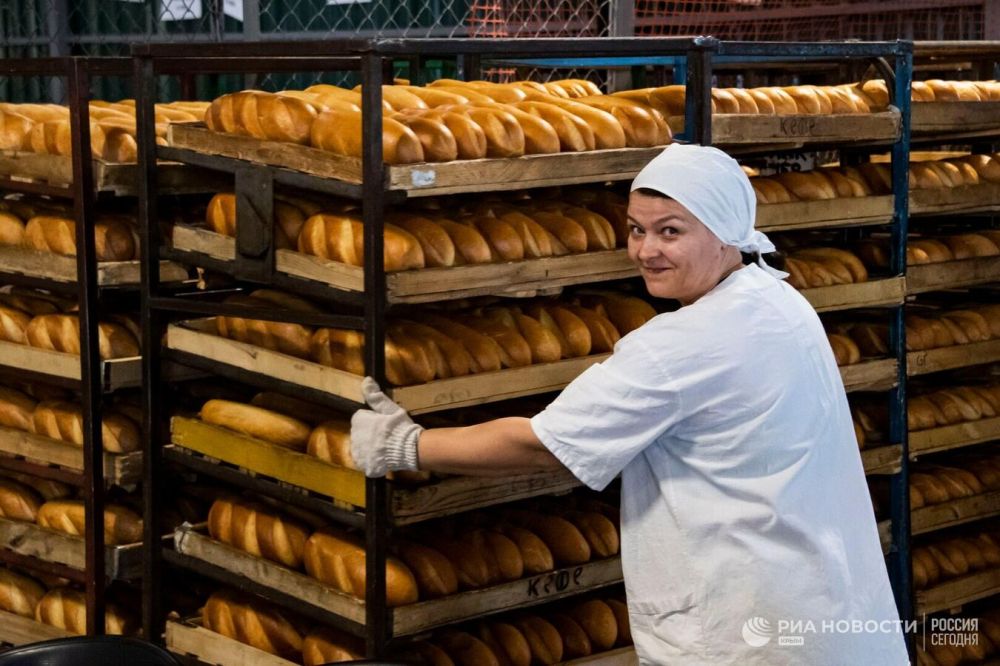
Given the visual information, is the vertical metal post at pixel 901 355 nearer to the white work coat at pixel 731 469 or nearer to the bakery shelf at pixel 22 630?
the white work coat at pixel 731 469

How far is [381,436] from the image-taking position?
2.84 metres

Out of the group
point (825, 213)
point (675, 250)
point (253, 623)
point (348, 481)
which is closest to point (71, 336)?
point (253, 623)

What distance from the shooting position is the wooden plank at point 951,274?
173 inches

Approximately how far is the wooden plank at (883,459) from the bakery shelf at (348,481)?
123cm

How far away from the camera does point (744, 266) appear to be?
2684 mm

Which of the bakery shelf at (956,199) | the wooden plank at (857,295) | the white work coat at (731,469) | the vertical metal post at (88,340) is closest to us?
the white work coat at (731,469)

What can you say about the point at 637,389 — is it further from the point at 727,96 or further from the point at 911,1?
the point at 911,1

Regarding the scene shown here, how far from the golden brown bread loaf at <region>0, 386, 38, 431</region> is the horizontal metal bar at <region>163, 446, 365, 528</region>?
0.66 m

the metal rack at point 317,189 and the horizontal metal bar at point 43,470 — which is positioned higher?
the metal rack at point 317,189

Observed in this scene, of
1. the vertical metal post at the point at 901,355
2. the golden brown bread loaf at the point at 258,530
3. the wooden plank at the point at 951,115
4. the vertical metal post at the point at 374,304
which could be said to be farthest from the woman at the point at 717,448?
the wooden plank at the point at 951,115

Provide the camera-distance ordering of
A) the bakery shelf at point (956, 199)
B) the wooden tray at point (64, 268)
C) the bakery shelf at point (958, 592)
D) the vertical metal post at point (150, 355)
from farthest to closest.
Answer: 1. the bakery shelf at point (958, 592)
2. the bakery shelf at point (956, 199)
3. the wooden tray at point (64, 268)
4. the vertical metal post at point (150, 355)

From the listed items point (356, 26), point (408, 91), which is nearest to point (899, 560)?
point (408, 91)

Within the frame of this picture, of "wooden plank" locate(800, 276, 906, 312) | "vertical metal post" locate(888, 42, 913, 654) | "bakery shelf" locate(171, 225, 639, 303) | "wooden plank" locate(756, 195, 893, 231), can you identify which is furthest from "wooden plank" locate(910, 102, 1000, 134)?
"bakery shelf" locate(171, 225, 639, 303)

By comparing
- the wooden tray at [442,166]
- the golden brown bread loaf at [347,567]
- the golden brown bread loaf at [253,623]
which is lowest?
the golden brown bread loaf at [253,623]
